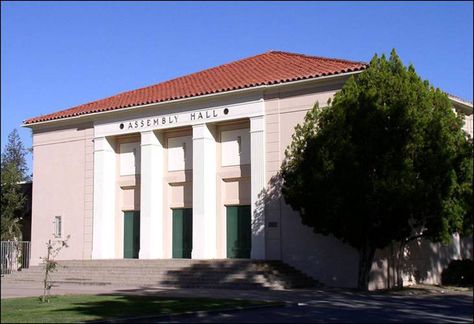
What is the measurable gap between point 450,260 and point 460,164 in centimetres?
757

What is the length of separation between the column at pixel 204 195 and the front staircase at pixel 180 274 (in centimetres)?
122

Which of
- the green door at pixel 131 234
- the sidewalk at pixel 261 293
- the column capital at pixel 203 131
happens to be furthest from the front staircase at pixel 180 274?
the column capital at pixel 203 131

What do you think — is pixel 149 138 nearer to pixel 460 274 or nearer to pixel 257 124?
pixel 257 124

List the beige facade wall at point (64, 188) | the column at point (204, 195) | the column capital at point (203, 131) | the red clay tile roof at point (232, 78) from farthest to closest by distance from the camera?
1. the beige facade wall at point (64, 188)
2. the column capital at point (203, 131)
3. the column at point (204, 195)
4. the red clay tile roof at point (232, 78)

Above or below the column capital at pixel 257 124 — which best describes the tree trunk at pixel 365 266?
below

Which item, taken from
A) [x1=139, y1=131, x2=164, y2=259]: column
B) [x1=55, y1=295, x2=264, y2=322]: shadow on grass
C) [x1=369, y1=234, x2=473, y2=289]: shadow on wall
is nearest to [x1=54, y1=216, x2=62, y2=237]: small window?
[x1=139, y1=131, x2=164, y2=259]: column

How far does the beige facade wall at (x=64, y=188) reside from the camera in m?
33.3

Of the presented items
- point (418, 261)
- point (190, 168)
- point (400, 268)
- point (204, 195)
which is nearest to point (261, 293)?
point (400, 268)

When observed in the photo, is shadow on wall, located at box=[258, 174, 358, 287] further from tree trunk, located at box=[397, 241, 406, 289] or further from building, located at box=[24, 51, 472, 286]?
tree trunk, located at box=[397, 241, 406, 289]

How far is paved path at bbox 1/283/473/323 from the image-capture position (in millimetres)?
15617

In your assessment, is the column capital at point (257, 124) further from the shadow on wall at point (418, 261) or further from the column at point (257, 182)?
the shadow on wall at point (418, 261)

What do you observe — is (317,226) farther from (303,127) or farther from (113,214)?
(113,214)

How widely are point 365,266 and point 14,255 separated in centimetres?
1860

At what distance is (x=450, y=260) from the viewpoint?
2939cm
